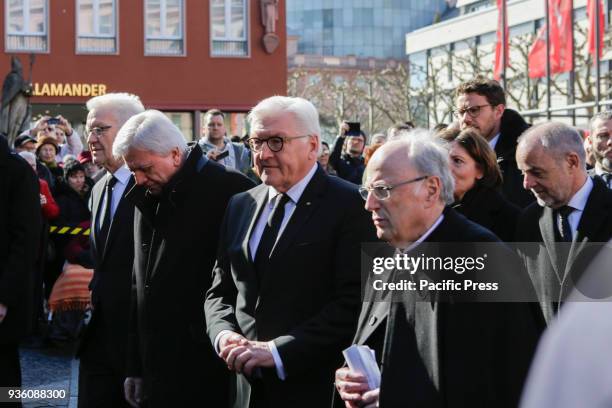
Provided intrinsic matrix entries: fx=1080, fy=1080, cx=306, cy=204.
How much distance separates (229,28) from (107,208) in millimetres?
33452

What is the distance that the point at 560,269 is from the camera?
188 inches

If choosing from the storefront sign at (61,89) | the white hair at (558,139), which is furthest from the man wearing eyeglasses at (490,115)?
the storefront sign at (61,89)

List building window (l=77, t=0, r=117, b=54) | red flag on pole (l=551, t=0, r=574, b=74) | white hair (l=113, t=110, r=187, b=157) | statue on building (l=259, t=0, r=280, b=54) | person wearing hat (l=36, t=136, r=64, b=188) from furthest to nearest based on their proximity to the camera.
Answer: statue on building (l=259, t=0, r=280, b=54) < building window (l=77, t=0, r=117, b=54) < red flag on pole (l=551, t=0, r=574, b=74) < person wearing hat (l=36, t=136, r=64, b=188) < white hair (l=113, t=110, r=187, b=157)

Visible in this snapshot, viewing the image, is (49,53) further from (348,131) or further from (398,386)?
(398,386)

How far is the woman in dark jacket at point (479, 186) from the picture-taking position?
5.18 meters

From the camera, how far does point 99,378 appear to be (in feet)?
18.2

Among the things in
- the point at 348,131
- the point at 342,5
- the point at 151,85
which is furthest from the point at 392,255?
the point at 342,5

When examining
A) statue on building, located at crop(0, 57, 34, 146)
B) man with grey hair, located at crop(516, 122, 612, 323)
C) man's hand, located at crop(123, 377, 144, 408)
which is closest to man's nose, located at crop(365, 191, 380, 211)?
man with grey hair, located at crop(516, 122, 612, 323)

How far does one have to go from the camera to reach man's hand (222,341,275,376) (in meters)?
4.30

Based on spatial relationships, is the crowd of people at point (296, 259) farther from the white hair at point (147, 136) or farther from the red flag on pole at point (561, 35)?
the red flag on pole at point (561, 35)

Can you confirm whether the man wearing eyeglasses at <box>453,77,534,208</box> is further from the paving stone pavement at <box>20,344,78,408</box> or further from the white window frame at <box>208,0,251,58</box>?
the white window frame at <box>208,0,251,58</box>

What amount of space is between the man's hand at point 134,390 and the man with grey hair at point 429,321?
5.85 ft

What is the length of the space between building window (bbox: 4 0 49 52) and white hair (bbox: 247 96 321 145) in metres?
33.7

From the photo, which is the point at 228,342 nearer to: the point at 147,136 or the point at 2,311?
the point at 147,136
